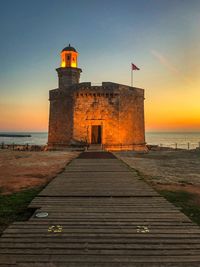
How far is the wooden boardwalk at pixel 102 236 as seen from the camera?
114 inches

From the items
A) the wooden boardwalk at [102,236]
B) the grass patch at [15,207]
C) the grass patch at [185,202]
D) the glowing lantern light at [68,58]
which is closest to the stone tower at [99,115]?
the glowing lantern light at [68,58]

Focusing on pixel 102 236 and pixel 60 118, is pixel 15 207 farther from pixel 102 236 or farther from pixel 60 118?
pixel 60 118

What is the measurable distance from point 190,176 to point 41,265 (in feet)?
31.2

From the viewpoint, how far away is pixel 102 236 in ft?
11.6

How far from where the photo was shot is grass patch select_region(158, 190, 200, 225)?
18.1ft

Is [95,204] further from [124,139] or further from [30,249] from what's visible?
[124,139]

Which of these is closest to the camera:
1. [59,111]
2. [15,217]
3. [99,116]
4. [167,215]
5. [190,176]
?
[167,215]

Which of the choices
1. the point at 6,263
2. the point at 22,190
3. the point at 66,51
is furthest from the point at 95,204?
the point at 66,51

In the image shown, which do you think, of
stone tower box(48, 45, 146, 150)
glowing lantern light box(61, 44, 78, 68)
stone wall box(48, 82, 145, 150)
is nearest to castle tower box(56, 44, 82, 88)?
glowing lantern light box(61, 44, 78, 68)

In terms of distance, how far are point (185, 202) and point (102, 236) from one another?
3.87 metres

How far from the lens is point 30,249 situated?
3.12m

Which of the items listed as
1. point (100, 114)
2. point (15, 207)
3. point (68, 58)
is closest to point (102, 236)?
point (15, 207)

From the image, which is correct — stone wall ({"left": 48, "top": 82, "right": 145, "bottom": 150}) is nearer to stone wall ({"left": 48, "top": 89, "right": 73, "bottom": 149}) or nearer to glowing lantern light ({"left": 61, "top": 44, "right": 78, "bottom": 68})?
stone wall ({"left": 48, "top": 89, "right": 73, "bottom": 149})

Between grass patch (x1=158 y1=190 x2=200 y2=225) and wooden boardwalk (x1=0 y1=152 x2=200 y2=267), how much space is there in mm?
671
